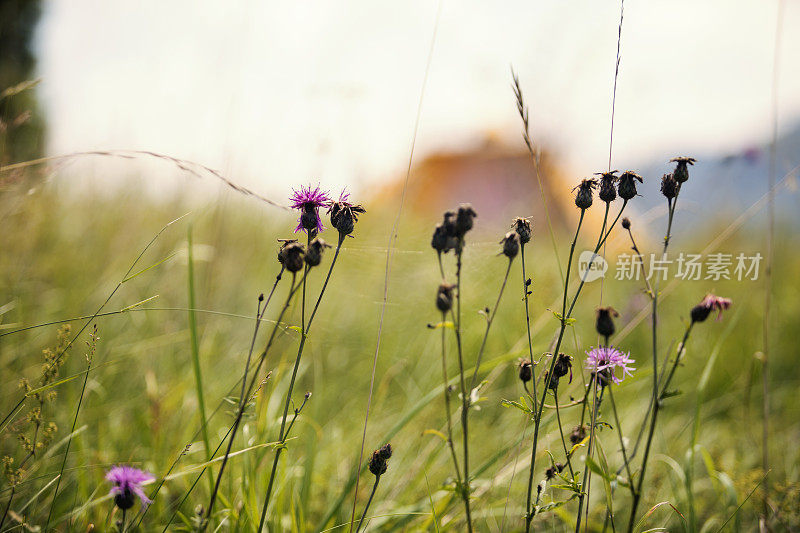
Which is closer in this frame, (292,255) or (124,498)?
(292,255)

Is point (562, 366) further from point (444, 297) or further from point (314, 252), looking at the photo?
point (314, 252)

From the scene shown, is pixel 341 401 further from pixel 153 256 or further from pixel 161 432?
pixel 153 256

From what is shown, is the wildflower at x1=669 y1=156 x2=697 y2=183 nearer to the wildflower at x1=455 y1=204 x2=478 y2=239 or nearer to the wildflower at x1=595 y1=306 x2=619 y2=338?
the wildflower at x1=595 y1=306 x2=619 y2=338

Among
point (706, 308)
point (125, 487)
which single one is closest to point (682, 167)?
point (706, 308)

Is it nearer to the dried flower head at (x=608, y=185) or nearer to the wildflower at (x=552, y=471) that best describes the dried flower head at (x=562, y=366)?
the wildflower at (x=552, y=471)

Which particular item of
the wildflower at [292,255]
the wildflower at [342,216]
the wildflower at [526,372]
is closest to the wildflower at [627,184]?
the wildflower at [526,372]

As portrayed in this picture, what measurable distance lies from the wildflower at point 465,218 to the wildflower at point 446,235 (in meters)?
0.01

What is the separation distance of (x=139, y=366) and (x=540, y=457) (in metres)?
1.83

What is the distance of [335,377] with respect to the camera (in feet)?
9.00

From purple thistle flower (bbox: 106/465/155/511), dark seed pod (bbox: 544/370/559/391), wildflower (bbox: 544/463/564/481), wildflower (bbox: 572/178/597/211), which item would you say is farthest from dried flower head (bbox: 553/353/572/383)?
purple thistle flower (bbox: 106/465/155/511)

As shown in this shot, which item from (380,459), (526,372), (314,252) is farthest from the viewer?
(526,372)

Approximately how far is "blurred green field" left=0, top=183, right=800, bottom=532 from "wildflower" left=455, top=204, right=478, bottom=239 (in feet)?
1.35

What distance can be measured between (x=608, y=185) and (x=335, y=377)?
6.51ft

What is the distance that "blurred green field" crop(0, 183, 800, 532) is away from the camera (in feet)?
5.17
